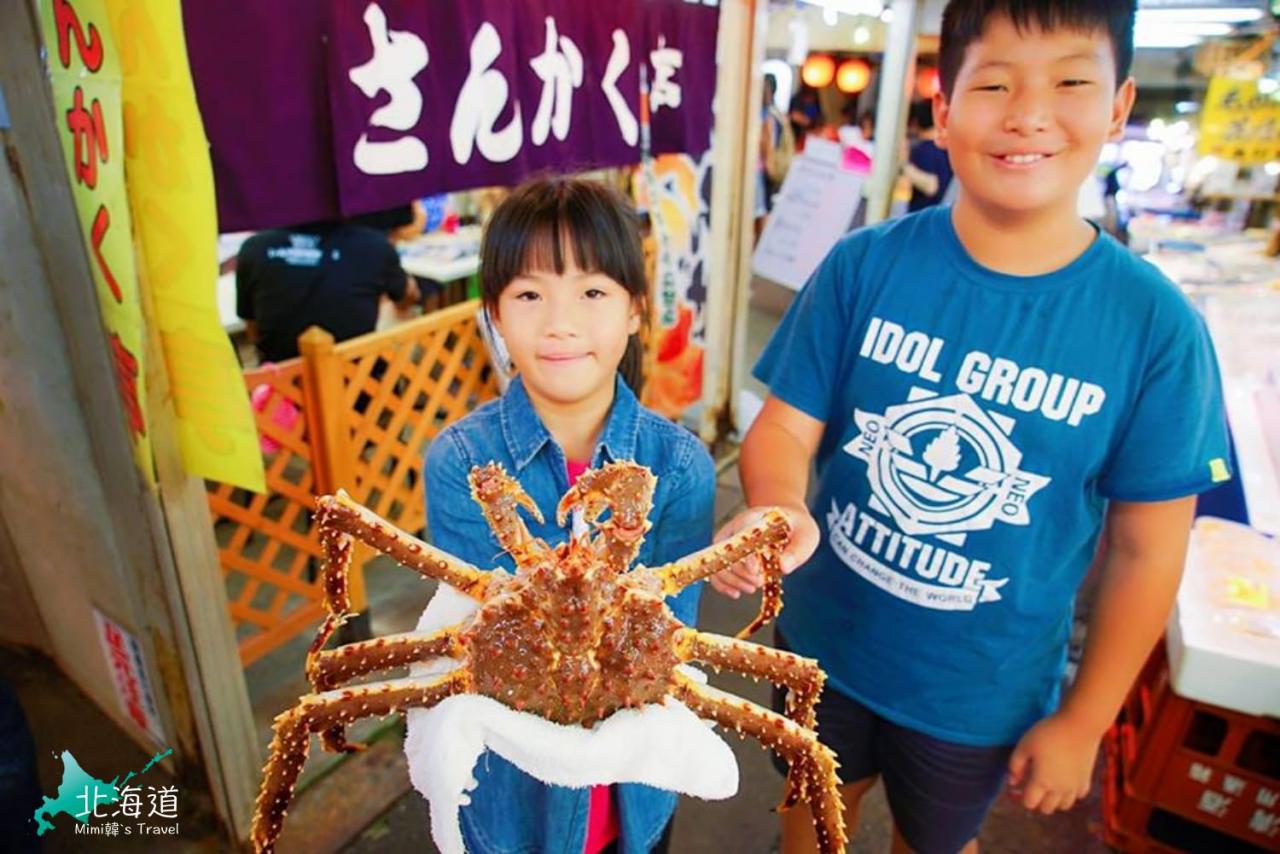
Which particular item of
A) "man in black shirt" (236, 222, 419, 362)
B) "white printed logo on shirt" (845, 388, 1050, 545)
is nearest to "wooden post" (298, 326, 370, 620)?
"man in black shirt" (236, 222, 419, 362)

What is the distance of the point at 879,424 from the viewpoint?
6.16ft


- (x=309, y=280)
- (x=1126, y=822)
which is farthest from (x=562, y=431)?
(x=309, y=280)

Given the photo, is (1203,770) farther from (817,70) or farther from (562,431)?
(817,70)

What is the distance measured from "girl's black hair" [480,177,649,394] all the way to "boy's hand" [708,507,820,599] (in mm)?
556

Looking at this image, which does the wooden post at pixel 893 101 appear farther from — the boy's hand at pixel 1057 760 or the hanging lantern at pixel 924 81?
the boy's hand at pixel 1057 760

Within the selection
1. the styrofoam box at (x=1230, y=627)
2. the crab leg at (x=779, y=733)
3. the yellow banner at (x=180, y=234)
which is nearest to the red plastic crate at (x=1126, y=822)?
the styrofoam box at (x=1230, y=627)

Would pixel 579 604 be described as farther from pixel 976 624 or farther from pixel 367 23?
pixel 367 23

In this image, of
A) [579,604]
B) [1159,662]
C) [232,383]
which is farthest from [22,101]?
[1159,662]

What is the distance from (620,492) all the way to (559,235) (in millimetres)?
551

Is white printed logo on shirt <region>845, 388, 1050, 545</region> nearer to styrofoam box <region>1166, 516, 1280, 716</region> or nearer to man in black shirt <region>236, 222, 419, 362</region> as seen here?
styrofoam box <region>1166, 516, 1280, 716</region>

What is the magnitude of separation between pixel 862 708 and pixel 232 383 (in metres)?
1.95

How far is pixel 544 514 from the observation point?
1792 millimetres

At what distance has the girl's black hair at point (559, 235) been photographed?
5.22 ft

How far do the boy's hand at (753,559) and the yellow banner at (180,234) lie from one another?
1.39 m
